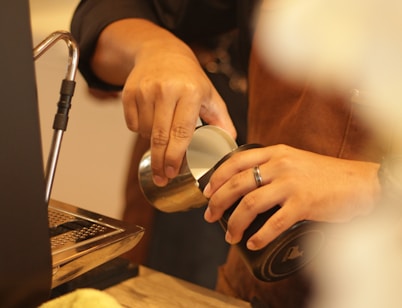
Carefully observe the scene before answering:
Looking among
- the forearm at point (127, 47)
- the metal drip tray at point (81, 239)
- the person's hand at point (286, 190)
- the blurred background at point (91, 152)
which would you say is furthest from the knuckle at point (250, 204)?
the blurred background at point (91, 152)

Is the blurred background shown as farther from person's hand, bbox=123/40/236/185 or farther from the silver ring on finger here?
the silver ring on finger

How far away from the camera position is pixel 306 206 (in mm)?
592

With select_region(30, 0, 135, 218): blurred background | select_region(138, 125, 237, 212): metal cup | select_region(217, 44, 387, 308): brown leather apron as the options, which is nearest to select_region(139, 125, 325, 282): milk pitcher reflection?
select_region(138, 125, 237, 212): metal cup

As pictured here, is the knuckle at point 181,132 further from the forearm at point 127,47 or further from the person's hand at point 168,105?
the forearm at point 127,47

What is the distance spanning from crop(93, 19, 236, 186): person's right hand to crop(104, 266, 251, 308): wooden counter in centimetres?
13

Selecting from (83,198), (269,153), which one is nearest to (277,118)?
(269,153)

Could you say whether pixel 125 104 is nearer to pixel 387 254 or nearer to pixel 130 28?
pixel 130 28

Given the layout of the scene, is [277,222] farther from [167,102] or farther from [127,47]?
[127,47]

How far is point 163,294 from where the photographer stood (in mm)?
679

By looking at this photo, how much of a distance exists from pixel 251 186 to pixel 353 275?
0.74ft

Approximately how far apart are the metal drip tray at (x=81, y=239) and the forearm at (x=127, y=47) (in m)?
0.22

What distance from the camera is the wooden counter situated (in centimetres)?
66

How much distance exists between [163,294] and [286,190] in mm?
198

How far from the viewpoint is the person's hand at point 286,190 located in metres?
0.58
